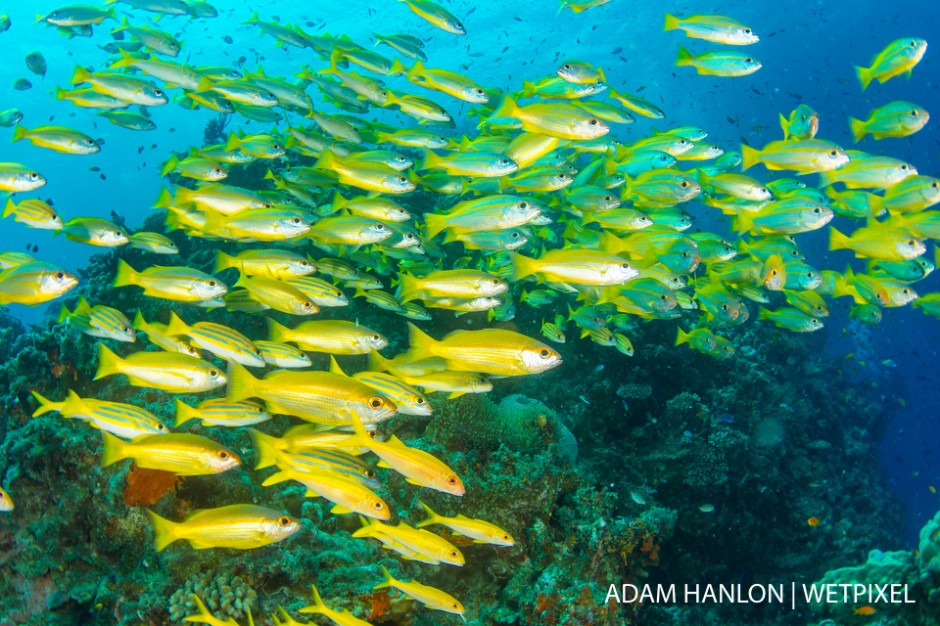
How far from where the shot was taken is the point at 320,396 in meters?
3.38

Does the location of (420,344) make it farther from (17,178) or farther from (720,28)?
(720,28)

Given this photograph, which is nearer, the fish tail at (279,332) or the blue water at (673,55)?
the fish tail at (279,332)

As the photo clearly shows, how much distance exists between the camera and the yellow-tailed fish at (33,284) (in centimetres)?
422

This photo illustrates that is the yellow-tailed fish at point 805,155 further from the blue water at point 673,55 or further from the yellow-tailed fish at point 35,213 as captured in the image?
the blue water at point 673,55

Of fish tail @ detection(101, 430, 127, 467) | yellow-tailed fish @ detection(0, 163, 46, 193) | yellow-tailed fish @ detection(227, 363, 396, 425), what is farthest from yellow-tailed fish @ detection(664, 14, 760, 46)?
yellow-tailed fish @ detection(0, 163, 46, 193)

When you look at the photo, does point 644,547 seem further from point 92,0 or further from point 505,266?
point 92,0

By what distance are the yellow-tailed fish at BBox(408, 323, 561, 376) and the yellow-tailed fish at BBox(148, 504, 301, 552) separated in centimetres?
150

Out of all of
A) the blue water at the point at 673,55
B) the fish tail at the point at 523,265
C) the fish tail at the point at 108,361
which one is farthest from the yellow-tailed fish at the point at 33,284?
the blue water at the point at 673,55

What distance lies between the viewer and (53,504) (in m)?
5.00

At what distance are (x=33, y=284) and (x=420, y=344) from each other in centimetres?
334

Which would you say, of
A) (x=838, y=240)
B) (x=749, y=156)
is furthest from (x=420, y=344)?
(x=838, y=240)

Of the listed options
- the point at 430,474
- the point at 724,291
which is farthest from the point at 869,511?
the point at 430,474

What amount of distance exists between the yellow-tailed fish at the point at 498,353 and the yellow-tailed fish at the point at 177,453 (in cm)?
161

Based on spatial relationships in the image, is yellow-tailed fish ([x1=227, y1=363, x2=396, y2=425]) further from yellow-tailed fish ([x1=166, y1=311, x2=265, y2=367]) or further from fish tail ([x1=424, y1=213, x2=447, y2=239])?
fish tail ([x1=424, y1=213, x2=447, y2=239])
